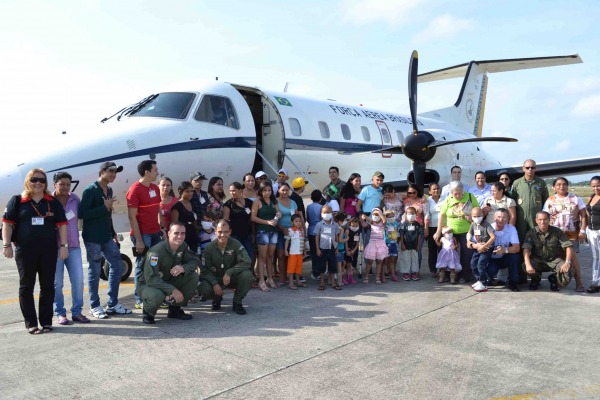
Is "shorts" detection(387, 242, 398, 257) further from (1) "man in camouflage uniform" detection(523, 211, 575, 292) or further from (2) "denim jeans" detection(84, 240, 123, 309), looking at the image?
(2) "denim jeans" detection(84, 240, 123, 309)

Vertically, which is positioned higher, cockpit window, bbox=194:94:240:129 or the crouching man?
cockpit window, bbox=194:94:240:129

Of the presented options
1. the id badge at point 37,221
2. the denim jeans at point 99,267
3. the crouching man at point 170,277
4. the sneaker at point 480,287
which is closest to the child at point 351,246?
the sneaker at point 480,287

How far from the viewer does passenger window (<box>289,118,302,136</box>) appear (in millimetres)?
10241

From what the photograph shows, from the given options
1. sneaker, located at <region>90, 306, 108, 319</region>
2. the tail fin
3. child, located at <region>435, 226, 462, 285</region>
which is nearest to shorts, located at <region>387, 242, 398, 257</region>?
child, located at <region>435, 226, 462, 285</region>

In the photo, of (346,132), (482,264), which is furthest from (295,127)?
(482,264)

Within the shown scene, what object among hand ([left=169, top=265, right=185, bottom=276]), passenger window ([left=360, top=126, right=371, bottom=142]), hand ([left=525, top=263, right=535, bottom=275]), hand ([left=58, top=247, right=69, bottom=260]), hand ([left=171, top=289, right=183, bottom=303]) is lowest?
hand ([left=171, top=289, right=183, bottom=303])

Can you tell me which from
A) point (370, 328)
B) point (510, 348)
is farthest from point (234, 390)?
point (510, 348)

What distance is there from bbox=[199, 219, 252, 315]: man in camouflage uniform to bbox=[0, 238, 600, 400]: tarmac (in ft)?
0.74

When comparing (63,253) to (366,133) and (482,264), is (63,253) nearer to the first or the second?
(482,264)

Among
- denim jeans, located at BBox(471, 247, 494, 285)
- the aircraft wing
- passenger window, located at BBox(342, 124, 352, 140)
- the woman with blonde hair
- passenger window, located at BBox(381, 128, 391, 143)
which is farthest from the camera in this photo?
passenger window, located at BBox(381, 128, 391, 143)

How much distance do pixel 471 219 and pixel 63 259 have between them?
555 centimetres

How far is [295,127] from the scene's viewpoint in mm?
10305

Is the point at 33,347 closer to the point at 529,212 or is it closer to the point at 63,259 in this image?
the point at 63,259

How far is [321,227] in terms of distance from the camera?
7250 millimetres
